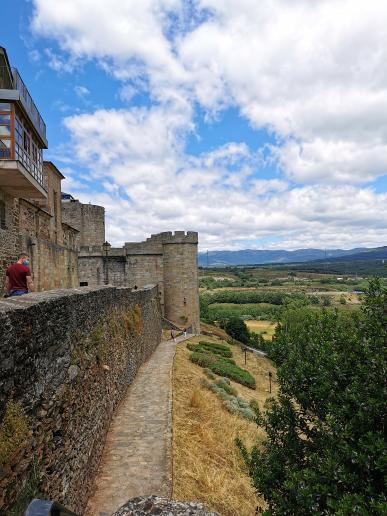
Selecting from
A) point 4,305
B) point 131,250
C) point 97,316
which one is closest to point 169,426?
point 97,316

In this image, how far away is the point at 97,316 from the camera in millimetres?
7941

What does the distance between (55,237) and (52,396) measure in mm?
22274

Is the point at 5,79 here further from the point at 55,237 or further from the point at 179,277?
the point at 179,277

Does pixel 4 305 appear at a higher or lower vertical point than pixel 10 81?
lower

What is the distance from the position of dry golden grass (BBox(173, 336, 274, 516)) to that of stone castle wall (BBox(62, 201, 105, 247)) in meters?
23.8

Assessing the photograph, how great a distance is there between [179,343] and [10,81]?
1729cm

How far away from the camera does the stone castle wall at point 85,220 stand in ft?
114

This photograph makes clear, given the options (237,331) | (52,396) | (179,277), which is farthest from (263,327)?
(52,396)

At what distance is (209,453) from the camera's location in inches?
342

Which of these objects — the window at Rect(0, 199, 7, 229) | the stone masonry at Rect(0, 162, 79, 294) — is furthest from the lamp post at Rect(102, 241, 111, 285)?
the window at Rect(0, 199, 7, 229)

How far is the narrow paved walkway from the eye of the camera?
5980 millimetres

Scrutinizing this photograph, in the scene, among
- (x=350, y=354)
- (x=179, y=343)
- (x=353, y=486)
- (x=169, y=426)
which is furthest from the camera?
(x=179, y=343)

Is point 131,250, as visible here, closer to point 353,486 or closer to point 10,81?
point 10,81

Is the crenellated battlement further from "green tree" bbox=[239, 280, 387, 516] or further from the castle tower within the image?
"green tree" bbox=[239, 280, 387, 516]
